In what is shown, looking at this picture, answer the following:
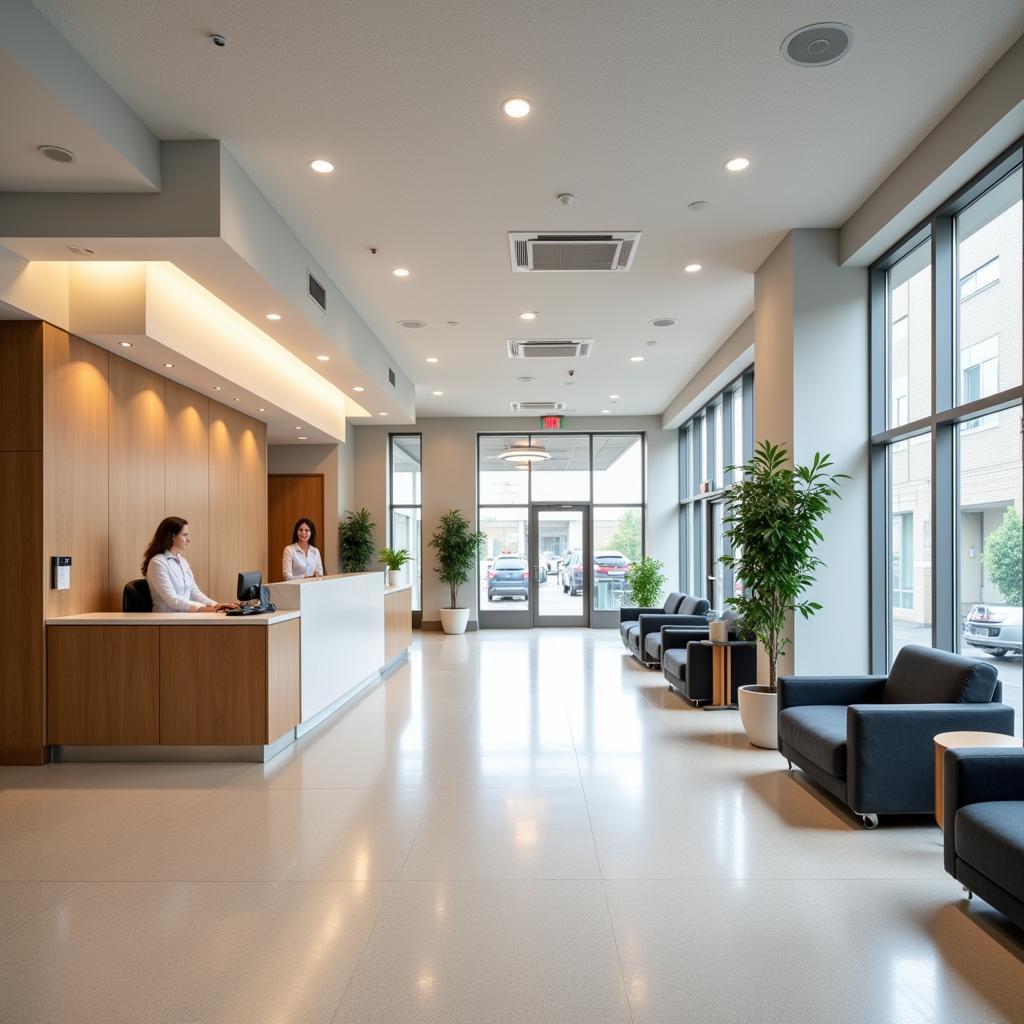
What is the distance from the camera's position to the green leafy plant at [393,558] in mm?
13188

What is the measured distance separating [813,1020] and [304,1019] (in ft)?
5.15

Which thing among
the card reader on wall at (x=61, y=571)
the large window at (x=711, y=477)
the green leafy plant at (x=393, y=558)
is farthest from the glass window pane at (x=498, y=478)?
the card reader on wall at (x=61, y=571)

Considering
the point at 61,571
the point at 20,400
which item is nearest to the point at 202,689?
the point at 61,571

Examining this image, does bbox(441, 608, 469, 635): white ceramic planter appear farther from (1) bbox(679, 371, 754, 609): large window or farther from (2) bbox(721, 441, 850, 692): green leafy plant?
(2) bbox(721, 441, 850, 692): green leafy plant

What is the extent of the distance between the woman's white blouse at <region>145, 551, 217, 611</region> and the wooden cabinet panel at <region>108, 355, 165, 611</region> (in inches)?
18.7

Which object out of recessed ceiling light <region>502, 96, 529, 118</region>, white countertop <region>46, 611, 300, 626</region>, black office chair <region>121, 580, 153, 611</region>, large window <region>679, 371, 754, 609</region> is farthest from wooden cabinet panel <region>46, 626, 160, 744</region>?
large window <region>679, 371, 754, 609</region>

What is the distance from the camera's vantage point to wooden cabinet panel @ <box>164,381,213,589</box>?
743cm

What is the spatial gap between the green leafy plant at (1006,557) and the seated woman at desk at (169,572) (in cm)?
502

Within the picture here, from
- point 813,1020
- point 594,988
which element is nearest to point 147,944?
point 594,988

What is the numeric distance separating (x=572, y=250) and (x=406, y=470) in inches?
338

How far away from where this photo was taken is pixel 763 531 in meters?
5.58

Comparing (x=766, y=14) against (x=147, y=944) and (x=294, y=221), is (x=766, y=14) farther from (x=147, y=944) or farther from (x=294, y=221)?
(x=147, y=944)

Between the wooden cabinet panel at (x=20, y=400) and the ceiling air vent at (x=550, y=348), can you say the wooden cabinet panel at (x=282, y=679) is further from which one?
the ceiling air vent at (x=550, y=348)

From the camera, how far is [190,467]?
25.8ft
